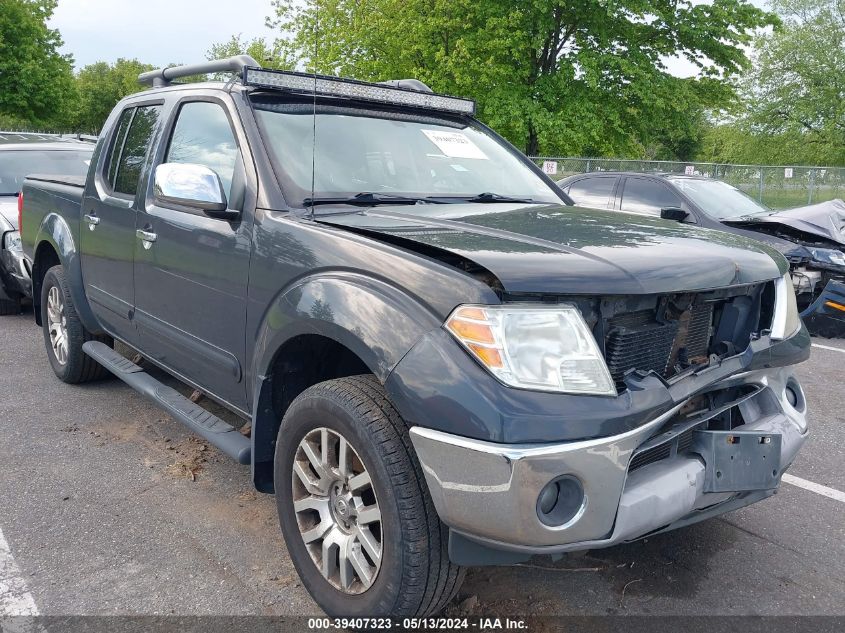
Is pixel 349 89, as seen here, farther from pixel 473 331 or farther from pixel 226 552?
pixel 226 552

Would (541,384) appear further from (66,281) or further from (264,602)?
(66,281)

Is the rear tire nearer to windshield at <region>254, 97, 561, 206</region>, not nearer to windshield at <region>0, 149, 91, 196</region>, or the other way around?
windshield at <region>254, 97, 561, 206</region>

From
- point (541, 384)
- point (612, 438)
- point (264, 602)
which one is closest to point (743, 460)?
point (612, 438)

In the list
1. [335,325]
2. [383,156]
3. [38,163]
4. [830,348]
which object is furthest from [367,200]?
[38,163]

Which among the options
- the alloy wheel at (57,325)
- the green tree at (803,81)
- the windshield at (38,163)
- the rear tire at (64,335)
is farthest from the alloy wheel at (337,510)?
the green tree at (803,81)

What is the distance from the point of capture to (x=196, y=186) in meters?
2.90

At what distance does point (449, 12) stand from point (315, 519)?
871 inches

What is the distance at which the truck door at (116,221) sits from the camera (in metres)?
3.89

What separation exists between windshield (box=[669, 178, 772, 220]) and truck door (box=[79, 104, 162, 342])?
256 inches

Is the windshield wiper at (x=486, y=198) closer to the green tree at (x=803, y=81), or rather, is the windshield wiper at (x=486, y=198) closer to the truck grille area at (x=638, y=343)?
the truck grille area at (x=638, y=343)

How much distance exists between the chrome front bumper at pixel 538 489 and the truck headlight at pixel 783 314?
0.73m

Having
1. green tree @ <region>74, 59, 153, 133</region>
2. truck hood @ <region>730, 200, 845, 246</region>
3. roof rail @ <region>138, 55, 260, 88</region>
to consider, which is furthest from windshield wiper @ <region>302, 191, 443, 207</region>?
green tree @ <region>74, 59, 153, 133</region>

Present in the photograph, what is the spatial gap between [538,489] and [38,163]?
26.5 feet

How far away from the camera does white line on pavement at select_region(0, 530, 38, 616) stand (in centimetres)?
260
